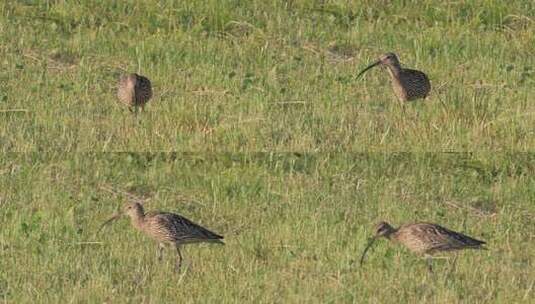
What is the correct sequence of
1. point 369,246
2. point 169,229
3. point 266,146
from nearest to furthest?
point 369,246 < point 169,229 < point 266,146

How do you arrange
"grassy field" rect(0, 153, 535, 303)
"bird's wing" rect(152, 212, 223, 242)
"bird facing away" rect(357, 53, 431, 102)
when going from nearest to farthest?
"grassy field" rect(0, 153, 535, 303) < "bird's wing" rect(152, 212, 223, 242) < "bird facing away" rect(357, 53, 431, 102)

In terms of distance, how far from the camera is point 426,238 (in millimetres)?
16031

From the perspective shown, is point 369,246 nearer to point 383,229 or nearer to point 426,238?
point 383,229

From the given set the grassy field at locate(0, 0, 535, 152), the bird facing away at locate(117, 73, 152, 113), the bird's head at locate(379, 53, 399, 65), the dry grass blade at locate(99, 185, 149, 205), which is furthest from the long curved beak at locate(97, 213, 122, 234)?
the bird's head at locate(379, 53, 399, 65)

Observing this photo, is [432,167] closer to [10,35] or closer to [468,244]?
[468,244]

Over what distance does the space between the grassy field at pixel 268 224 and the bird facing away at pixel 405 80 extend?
7.09 ft

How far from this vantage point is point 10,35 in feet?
85.0

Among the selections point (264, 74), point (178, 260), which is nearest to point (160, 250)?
point (178, 260)

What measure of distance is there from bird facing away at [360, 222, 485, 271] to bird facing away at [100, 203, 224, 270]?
57.3 inches

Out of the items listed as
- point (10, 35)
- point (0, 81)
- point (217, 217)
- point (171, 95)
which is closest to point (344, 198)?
point (217, 217)

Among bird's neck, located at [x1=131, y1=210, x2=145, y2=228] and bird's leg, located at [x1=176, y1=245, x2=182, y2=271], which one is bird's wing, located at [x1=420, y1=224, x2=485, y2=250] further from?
bird's neck, located at [x1=131, y1=210, x2=145, y2=228]

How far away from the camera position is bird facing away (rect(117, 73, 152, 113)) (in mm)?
21750

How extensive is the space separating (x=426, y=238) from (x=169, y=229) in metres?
2.35

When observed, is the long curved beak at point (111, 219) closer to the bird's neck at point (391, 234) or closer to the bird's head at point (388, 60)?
the bird's neck at point (391, 234)
